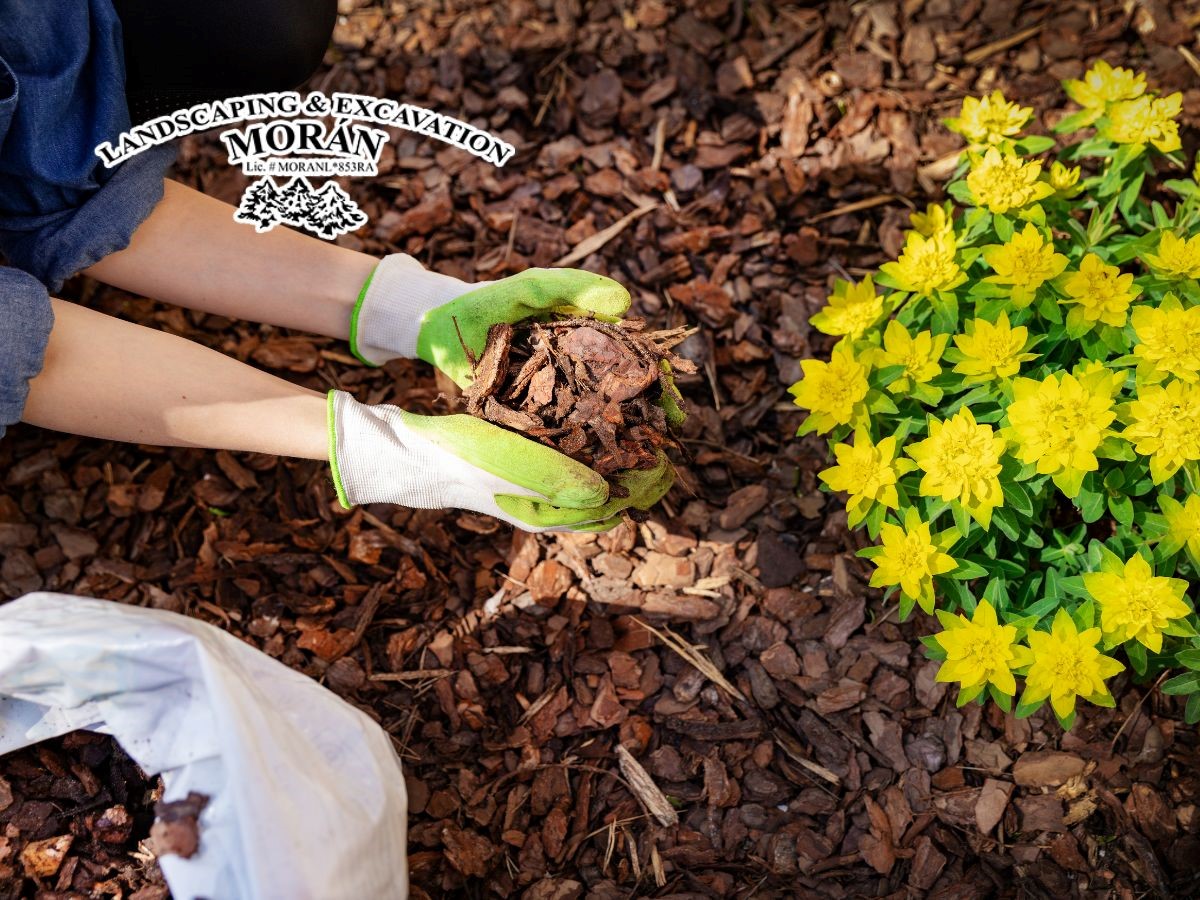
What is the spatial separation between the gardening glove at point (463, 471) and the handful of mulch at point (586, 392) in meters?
0.05

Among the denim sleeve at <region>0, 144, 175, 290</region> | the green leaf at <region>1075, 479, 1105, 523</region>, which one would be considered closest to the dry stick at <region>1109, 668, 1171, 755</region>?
the green leaf at <region>1075, 479, 1105, 523</region>

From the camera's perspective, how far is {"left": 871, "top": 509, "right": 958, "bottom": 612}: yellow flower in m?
1.64

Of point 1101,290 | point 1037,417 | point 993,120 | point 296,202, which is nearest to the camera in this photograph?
point 1037,417

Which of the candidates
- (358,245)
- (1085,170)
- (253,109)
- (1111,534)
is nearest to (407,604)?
(358,245)

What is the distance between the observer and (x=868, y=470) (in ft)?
5.59

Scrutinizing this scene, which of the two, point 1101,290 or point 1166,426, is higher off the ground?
point 1101,290

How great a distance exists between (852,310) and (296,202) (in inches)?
53.5

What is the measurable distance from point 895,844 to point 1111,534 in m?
0.80

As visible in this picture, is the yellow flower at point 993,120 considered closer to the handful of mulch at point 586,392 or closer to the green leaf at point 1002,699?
the handful of mulch at point 586,392

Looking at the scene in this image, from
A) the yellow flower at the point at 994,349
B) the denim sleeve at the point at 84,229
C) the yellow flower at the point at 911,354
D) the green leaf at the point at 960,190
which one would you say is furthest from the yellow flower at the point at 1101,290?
the denim sleeve at the point at 84,229

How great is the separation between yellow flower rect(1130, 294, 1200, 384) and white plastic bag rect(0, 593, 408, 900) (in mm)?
1541

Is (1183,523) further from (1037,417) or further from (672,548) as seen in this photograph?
(672,548)

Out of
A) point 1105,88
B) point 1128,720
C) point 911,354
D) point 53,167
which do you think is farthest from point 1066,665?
point 53,167

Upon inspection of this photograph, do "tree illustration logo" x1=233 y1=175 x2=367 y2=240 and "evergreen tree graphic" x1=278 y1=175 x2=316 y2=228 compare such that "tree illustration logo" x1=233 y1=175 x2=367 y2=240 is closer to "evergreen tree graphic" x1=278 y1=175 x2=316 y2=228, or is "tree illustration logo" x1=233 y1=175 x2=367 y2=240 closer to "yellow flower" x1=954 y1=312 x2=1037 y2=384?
"evergreen tree graphic" x1=278 y1=175 x2=316 y2=228
